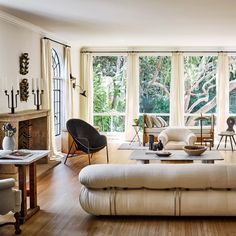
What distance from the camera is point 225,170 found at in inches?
175

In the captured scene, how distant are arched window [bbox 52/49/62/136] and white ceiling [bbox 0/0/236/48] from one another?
57 centimetres

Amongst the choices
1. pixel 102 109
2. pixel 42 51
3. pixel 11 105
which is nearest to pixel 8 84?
pixel 11 105

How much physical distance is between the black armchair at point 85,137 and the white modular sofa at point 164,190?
3262mm

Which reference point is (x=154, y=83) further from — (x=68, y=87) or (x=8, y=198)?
(x=8, y=198)

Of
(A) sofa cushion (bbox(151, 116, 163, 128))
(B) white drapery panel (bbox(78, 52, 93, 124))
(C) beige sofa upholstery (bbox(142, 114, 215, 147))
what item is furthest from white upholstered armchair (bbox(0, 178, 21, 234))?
(B) white drapery panel (bbox(78, 52, 93, 124))

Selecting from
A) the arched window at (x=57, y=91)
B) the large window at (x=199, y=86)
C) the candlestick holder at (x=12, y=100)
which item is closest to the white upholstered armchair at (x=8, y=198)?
the candlestick holder at (x=12, y=100)

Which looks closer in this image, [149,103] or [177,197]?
[177,197]

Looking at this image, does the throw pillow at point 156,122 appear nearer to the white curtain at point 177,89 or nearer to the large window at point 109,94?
the white curtain at point 177,89

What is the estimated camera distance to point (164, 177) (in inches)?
175

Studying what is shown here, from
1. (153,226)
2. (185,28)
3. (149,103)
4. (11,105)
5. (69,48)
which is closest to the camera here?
(153,226)

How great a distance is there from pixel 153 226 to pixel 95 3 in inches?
124

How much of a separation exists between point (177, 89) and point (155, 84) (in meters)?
0.66

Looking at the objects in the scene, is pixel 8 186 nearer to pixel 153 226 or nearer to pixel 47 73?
pixel 153 226

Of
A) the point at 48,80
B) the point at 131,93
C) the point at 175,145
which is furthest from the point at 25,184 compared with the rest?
the point at 131,93
